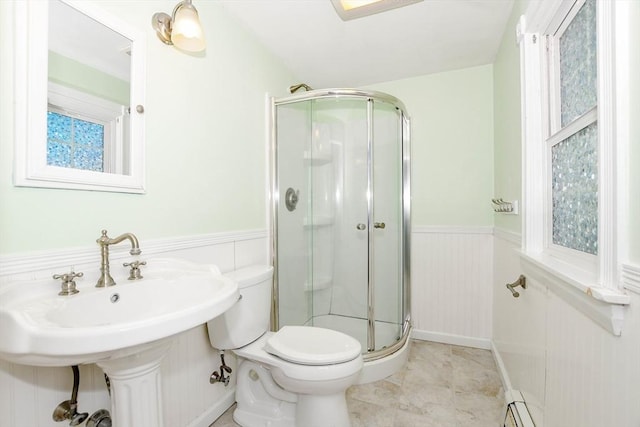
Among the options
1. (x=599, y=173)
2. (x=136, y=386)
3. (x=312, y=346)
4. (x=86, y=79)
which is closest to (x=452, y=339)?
(x=312, y=346)

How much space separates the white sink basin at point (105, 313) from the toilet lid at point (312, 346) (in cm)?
49

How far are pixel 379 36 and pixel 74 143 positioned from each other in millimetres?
1724

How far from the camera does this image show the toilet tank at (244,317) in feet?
4.48

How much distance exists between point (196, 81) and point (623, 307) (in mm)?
1710

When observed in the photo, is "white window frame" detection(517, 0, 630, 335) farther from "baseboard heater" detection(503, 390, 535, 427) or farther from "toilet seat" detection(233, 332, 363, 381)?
"toilet seat" detection(233, 332, 363, 381)

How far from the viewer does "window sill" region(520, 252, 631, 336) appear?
0.64 m

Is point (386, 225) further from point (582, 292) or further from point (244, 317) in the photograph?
point (582, 292)

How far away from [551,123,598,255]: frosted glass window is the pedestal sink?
1.16 metres

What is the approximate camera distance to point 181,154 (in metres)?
1.33

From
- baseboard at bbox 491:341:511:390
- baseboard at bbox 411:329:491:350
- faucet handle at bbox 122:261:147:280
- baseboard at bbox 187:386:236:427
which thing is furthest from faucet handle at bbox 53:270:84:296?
baseboard at bbox 411:329:491:350

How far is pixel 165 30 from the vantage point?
122cm

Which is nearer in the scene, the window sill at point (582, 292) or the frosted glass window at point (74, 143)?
the window sill at point (582, 292)

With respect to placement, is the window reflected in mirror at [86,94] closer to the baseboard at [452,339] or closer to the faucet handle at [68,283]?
the faucet handle at [68,283]

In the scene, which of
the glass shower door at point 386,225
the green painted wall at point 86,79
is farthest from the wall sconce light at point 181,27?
the glass shower door at point 386,225
